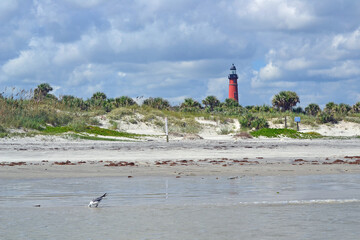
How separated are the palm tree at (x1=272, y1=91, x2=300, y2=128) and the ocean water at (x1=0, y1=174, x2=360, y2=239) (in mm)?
59813

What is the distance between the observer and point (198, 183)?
13.5 meters

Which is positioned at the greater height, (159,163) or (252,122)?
(252,122)

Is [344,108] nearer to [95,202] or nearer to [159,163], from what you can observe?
[159,163]

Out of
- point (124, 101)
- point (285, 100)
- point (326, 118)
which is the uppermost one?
point (285, 100)

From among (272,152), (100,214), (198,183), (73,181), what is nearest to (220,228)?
(100,214)

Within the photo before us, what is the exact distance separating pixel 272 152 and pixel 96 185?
13.9 meters

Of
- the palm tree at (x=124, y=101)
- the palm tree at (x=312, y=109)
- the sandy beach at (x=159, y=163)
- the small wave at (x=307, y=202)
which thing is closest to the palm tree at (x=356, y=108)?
the palm tree at (x=312, y=109)

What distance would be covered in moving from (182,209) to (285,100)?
65.6 metres

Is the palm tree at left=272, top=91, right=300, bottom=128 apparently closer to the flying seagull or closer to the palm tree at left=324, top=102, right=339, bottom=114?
the palm tree at left=324, top=102, right=339, bottom=114

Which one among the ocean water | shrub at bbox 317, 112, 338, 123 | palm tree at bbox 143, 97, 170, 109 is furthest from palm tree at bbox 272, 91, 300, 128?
the ocean water

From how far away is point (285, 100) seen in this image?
73.1m

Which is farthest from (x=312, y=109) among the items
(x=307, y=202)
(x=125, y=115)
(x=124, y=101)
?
(x=307, y=202)

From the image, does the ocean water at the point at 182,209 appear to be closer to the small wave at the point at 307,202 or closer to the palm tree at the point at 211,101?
the small wave at the point at 307,202

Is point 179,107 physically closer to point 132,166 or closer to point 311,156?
point 311,156
